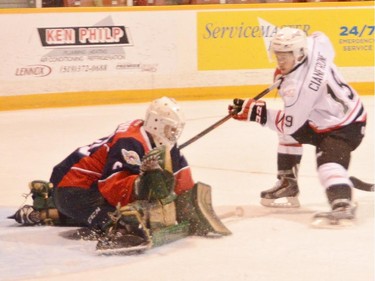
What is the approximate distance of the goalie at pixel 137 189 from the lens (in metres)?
3.82

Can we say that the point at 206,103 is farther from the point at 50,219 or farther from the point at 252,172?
the point at 50,219

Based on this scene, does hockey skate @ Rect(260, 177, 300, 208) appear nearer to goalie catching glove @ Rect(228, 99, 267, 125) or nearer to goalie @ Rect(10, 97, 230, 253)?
goalie catching glove @ Rect(228, 99, 267, 125)

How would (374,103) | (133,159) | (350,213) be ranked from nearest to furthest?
(133,159)
(350,213)
(374,103)

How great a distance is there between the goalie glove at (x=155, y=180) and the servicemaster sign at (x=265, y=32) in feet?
16.2

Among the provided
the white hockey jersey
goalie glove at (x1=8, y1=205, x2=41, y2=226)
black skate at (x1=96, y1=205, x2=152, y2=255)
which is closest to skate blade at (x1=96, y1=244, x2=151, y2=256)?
black skate at (x1=96, y1=205, x2=152, y2=255)

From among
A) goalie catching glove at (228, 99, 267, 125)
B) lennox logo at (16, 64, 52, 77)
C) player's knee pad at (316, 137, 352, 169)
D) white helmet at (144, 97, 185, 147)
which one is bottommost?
lennox logo at (16, 64, 52, 77)

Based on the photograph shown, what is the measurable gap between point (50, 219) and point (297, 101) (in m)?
1.25

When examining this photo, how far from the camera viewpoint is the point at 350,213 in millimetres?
4285

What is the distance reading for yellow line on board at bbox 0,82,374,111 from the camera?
8.09 m

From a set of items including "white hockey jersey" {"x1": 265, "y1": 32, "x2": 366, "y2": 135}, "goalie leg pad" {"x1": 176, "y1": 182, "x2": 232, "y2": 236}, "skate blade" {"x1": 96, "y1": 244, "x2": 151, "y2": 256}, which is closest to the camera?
"skate blade" {"x1": 96, "y1": 244, "x2": 151, "y2": 256}

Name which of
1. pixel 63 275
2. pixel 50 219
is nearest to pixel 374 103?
pixel 50 219

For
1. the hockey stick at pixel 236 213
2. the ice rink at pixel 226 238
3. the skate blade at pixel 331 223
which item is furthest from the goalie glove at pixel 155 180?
the skate blade at pixel 331 223

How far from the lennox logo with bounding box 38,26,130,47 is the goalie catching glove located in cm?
376

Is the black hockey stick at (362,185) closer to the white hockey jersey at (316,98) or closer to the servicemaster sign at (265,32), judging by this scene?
the white hockey jersey at (316,98)
